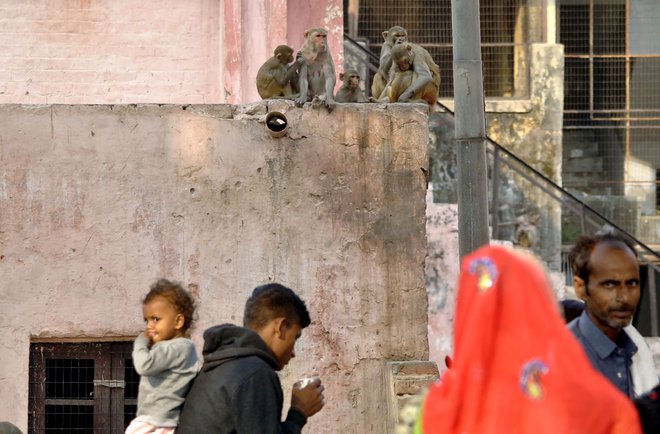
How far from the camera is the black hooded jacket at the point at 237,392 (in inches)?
179

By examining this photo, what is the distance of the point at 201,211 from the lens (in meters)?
8.53

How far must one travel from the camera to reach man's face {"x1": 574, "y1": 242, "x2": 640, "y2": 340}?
170 inches

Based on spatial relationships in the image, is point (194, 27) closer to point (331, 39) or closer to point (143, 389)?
point (331, 39)

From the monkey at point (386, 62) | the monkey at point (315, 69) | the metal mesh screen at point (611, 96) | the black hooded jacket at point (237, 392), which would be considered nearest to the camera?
the black hooded jacket at point (237, 392)

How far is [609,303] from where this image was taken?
4328mm

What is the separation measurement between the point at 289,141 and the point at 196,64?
2813mm

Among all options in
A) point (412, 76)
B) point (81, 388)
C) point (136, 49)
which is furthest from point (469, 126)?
point (136, 49)

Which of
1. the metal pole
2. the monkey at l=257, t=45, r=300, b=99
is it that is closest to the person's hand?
the metal pole

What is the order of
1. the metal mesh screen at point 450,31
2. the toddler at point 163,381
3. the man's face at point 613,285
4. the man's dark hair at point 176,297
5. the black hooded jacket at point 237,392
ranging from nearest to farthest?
1. the man's face at point 613,285
2. the black hooded jacket at point 237,392
3. the toddler at point 163,381
4. the man's dark hair at point 176,297
5. the metal mesh screen at point 450,31

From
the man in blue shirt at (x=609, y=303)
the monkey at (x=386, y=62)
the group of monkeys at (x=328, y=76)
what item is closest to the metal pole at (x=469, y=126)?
the group of monkeys at (x=328, y=76)

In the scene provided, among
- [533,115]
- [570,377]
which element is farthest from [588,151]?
[570,377]

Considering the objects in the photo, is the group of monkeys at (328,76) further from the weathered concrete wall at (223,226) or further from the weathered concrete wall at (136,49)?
the weathered concrete wall at (136,49)

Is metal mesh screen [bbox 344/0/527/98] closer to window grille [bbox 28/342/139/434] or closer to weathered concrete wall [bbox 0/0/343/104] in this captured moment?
weathered concrete wall [bbox 0/0/343/104]

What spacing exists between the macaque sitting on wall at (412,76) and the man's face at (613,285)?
557 centimetres
